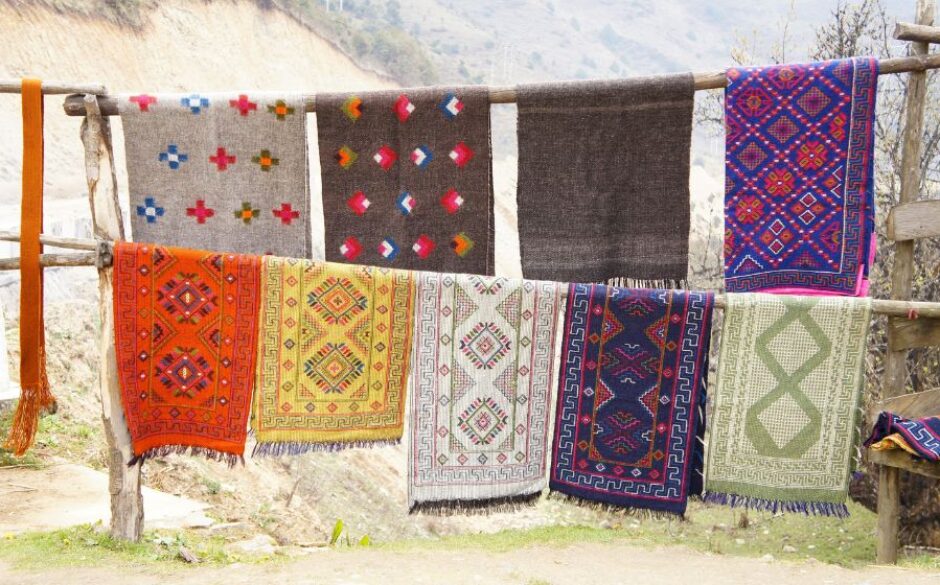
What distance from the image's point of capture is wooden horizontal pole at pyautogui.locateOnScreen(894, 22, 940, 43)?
3.47 m

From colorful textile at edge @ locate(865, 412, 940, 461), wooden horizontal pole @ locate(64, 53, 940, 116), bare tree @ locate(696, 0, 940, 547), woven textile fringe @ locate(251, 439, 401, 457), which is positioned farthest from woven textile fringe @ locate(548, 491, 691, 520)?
bare tree @ locate(696, 0, 940, 547)

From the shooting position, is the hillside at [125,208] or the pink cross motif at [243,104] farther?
the hillside at [125,208]

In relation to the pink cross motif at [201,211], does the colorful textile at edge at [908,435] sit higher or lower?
lower

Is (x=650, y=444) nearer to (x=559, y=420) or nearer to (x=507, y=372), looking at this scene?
(x=559, y=420)

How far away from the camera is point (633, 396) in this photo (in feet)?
11.1

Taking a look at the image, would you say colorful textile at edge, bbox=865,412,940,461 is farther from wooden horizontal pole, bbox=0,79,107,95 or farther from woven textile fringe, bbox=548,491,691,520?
wooden horizontal pole, bbox=0,79,107,95

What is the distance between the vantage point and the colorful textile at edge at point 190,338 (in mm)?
3455

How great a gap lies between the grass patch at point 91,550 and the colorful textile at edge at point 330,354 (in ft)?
3.02

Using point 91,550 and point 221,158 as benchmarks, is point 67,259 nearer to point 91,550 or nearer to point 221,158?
point 221,158

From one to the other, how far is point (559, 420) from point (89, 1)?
59.8 feet

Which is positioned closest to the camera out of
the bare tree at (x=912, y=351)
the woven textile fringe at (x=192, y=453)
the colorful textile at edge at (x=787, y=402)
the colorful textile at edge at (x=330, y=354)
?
the colorful textile at edge at (x=787, y=402)

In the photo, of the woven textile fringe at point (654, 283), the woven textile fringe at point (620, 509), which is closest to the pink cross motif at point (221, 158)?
the woven textile fringe at point (654, 283)

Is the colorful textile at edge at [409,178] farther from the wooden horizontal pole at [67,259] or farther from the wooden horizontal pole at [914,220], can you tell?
the wooden horizontal pole at [914,220]

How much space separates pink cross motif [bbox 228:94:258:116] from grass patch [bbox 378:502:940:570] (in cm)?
269
